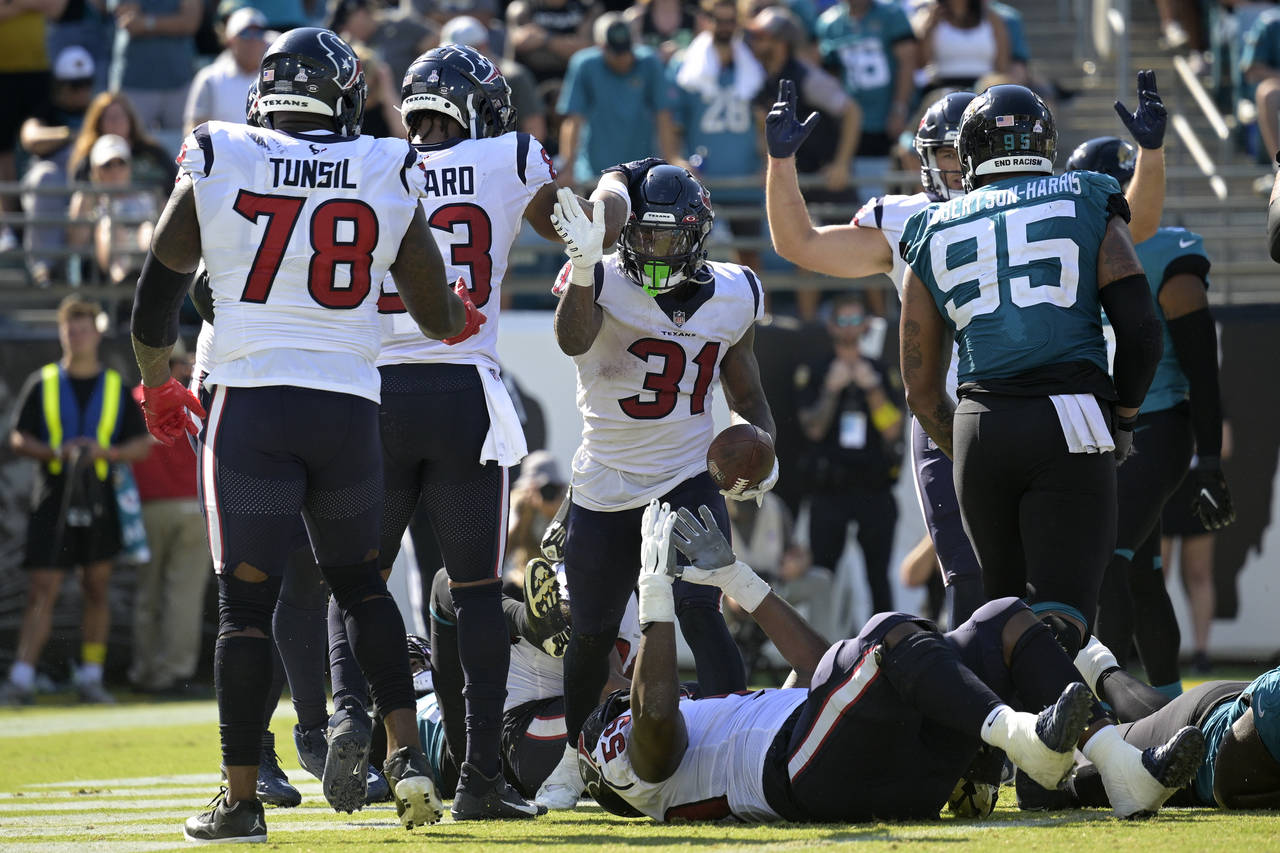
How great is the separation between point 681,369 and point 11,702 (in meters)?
6.18

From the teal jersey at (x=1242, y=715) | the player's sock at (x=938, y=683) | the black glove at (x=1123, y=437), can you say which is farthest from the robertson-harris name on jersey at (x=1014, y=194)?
the teal jersey at (x=1242, y=715)

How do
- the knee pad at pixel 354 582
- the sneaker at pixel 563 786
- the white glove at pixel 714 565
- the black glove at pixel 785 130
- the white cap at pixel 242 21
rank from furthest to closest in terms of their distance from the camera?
1. the white cap at pixel 242 21
2. the black glove at pixel 785 130
3. the sneaker at pixel 563 786
4. the white glove at pixel 714 565
5. the knee pad at pixel 354 582

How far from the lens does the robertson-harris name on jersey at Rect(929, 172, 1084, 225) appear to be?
15.3ft

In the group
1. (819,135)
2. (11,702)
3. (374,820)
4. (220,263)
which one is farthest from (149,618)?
(220,263)

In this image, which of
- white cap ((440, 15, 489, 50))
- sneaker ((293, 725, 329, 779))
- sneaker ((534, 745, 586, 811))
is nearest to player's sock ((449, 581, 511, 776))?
sneaker ((534, 745, 586, 811))

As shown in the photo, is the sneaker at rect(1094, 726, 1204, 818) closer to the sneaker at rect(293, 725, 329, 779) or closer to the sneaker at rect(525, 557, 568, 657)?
the sneaker at rect(525, 557, 568, 657)

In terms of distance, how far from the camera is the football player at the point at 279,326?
4.26 metres

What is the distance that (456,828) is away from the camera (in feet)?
15.1

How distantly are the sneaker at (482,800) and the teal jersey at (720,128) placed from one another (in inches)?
275

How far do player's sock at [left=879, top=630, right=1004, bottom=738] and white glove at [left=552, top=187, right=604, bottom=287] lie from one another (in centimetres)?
154

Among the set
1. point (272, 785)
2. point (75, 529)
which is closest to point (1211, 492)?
point (272, 785)

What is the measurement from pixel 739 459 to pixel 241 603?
63.7 inches

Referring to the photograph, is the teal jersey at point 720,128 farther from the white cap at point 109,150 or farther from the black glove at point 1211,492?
the black glove at point 1211,492

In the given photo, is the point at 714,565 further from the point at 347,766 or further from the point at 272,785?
the point at 272,785
